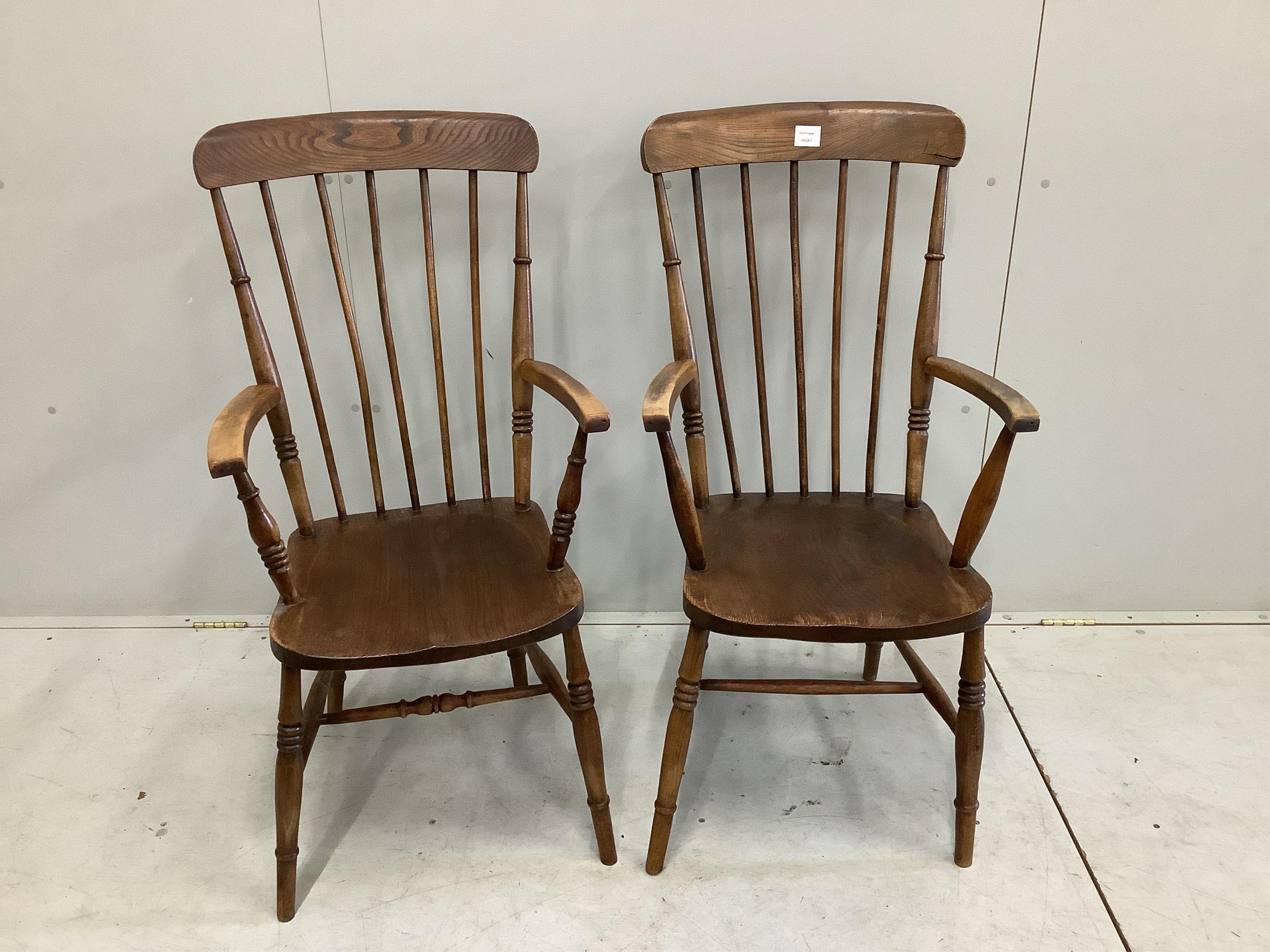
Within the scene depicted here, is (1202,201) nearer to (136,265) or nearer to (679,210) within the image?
(679,210)

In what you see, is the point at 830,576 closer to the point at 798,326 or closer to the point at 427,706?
the point at 798,326

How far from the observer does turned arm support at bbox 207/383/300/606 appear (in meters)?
1.07

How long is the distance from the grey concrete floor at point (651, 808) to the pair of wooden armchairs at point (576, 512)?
111 mm

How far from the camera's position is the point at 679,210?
1.64m

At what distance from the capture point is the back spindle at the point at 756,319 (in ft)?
4.70

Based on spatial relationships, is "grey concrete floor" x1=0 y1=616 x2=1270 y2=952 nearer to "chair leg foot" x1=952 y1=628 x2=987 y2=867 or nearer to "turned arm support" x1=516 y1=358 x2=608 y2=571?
"chair leg foot" x1=952 y1=628 x2=987 y2=867

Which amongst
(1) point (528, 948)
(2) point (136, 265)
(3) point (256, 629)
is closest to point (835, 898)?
(1) point (528, 948)

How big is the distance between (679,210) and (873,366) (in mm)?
457

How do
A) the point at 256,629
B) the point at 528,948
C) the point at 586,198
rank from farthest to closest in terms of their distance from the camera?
the point at 256,629 < the point at 586,198 < the point at 528,948

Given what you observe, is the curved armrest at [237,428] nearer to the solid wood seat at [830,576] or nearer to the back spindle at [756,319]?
the solid wood seat at [830,576]

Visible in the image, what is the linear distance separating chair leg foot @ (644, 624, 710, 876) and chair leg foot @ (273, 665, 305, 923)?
0.52 m

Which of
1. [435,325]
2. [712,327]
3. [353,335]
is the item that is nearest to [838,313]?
[712,327]

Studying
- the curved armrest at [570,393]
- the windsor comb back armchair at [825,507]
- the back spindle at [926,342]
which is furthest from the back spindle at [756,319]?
the curved armrest at [570,393]

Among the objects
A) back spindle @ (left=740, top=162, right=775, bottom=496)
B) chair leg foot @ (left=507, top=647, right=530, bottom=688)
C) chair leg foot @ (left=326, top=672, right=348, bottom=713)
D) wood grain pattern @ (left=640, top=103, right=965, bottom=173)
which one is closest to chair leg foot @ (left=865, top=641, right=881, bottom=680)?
back spindle @ (left=740, top=162, right=775, bottom=496)
